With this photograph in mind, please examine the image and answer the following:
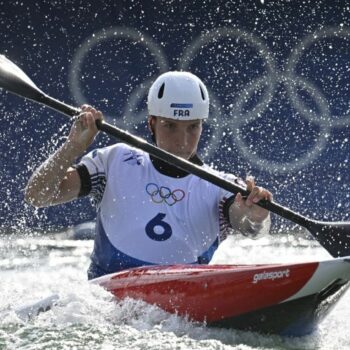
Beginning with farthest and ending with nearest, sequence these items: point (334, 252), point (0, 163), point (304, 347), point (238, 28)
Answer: point (238, 28) < point (0, 163) < point (334, 252) < point (304, 347)

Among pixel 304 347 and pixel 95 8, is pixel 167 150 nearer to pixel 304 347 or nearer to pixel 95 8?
pixel 304 347

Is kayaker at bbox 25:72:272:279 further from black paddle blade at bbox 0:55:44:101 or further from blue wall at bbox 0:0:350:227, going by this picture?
blue wall at bbox 0:0:350:227

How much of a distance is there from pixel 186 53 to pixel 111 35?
823mm

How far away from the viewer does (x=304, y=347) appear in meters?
4.97

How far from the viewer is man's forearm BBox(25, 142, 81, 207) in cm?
538

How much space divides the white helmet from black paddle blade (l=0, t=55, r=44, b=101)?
2.42 ft

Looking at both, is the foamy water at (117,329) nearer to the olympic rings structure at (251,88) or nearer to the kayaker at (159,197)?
the kayaker at (159,197)

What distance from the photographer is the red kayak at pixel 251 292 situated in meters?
4.86

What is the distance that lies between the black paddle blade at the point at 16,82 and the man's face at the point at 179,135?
83 centimetres

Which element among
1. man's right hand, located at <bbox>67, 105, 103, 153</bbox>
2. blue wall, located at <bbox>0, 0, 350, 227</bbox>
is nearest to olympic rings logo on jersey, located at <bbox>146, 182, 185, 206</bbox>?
man's right hand, located at <bbox>67, 105, 103, 153</bbox>

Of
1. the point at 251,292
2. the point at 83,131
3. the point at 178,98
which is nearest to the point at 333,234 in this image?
the point at 251,292

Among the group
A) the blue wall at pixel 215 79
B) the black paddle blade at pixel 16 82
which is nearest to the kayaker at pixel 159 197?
the black paddle blade at pixel 16 82

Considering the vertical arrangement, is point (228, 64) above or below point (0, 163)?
above

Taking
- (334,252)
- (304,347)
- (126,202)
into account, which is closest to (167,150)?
(126,202)
